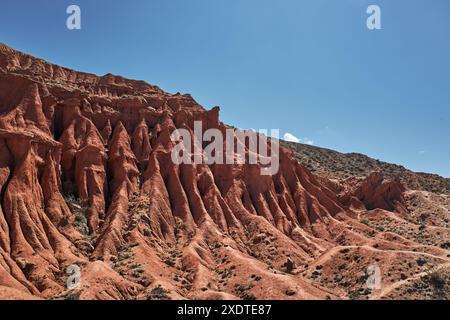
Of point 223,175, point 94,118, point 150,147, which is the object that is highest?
point 94,118

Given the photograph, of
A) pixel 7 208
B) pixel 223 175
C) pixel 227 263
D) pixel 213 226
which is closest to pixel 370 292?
pixel 227 263

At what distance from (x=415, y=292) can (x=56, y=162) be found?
39.4m

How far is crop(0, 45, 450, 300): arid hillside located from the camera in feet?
112

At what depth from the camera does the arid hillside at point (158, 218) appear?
34281 millimetres

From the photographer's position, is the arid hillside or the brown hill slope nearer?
the arid hillside

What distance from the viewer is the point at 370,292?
3738cm

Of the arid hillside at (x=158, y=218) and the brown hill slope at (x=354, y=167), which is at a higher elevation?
the brown hill slope at (x=354, y=167)

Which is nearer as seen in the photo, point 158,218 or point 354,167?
point 158,218

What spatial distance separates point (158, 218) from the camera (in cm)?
4541

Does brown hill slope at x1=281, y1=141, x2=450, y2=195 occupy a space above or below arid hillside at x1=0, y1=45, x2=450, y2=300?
above

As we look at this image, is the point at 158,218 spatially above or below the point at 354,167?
below

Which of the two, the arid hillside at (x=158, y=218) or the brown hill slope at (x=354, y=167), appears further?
the brown hill slope at (x=354, y=167)
